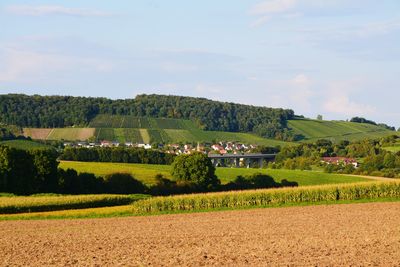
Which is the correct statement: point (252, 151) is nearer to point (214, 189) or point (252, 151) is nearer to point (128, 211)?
point (214, 189)

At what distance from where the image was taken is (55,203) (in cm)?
5997

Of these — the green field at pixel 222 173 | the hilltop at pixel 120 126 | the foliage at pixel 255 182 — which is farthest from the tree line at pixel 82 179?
the hilltop at pixel 120 126

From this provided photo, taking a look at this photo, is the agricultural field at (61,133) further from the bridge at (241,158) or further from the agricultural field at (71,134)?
the bridge at (241,158)

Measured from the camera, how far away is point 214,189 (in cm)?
8738

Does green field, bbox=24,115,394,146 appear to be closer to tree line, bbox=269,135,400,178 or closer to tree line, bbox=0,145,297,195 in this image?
tree line, bbox=269,135,400,178

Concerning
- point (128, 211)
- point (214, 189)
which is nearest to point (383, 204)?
point (128, 211)

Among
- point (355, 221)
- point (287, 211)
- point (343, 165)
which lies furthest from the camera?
point (343, 165)

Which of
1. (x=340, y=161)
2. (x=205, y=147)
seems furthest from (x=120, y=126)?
(x=340, y=161)

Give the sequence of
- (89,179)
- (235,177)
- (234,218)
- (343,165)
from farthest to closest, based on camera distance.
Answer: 1. (343,165)
2. (235,177)
3. (89,179)
4. (234,218)

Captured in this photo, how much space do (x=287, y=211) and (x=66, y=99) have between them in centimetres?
14517

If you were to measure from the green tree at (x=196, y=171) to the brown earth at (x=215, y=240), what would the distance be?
33.4m

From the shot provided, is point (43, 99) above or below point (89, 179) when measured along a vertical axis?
above

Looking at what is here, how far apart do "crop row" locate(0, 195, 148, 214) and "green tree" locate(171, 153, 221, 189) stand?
2099cm

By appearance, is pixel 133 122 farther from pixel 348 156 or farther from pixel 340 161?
pixel 340 161
